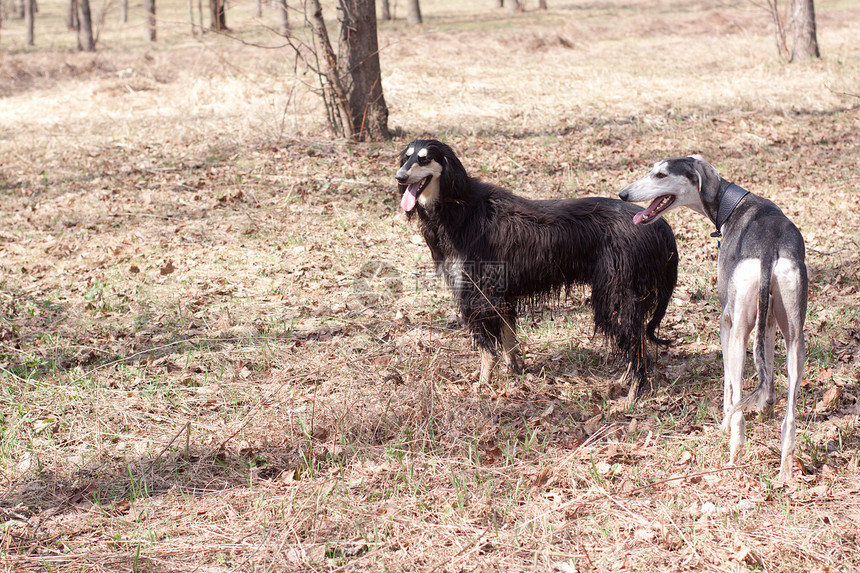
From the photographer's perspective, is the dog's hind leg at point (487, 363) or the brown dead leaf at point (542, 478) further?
the dog's hind leg at point (487, 363)

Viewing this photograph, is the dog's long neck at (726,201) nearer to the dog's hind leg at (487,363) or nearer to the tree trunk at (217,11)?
the dog's hind leg at (487,363)

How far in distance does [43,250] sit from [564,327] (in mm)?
6038

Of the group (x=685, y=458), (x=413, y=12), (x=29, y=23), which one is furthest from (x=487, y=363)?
(x=29, y=23)

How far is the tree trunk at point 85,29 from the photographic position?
26266 millimetres

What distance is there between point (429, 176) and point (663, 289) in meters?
1.81

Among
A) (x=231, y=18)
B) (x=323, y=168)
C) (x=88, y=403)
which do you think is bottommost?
(x=88, y=403)

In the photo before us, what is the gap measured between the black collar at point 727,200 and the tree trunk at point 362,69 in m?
7.89

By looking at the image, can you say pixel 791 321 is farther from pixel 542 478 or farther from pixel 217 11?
pixel 217 11

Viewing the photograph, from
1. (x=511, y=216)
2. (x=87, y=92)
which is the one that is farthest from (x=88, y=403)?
(x=87, y=92)

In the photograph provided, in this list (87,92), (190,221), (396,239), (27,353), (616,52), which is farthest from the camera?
(616,52)

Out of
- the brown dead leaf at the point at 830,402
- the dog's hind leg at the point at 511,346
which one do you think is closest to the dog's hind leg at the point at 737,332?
the brown dead leaf at the point at 830,402

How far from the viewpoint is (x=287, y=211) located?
9.05 meters

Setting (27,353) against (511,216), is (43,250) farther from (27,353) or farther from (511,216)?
(511,216)

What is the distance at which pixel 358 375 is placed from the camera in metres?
5.12
